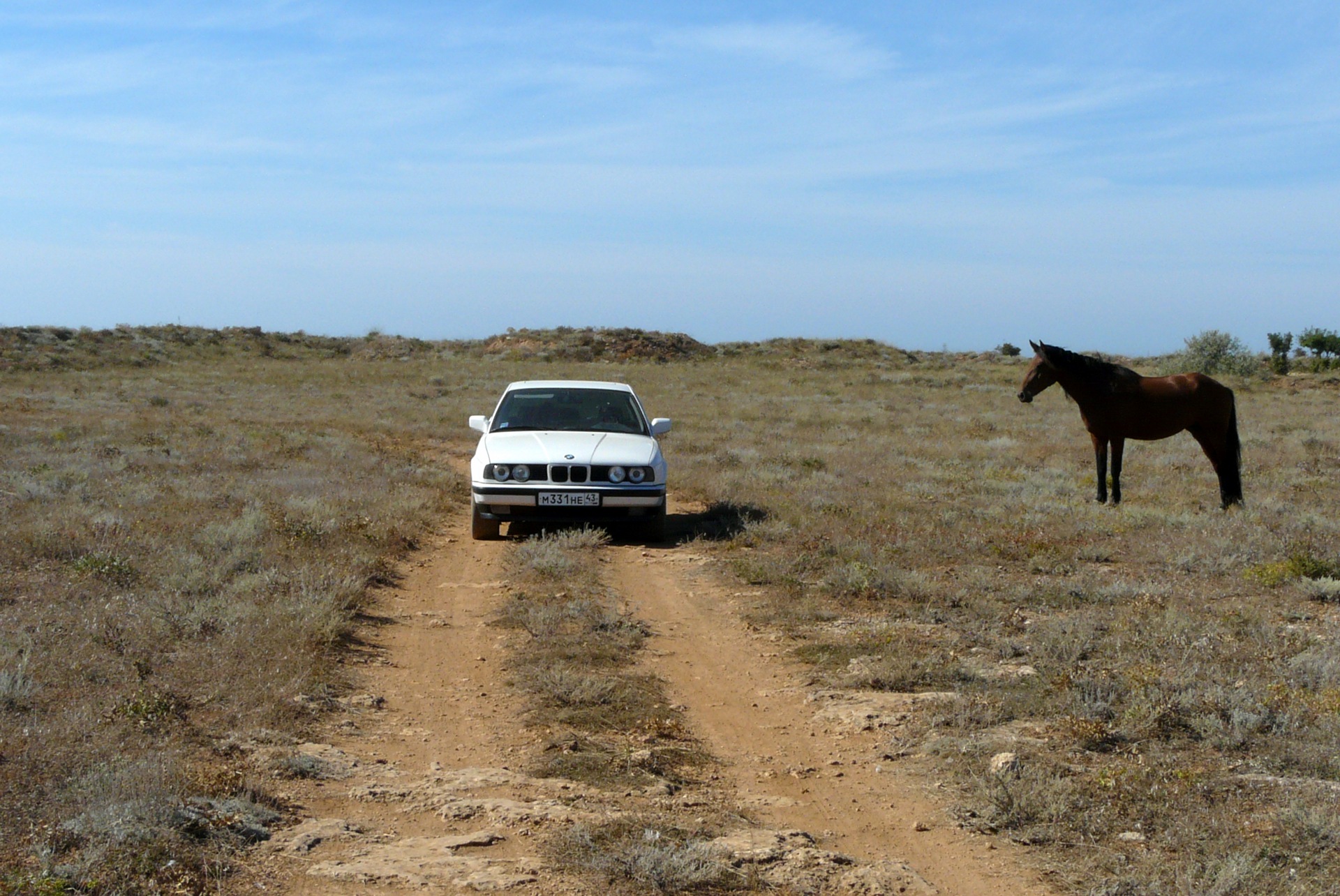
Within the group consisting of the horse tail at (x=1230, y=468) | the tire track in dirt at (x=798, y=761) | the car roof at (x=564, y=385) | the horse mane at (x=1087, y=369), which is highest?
the horse mane at (x=1087, y=369)

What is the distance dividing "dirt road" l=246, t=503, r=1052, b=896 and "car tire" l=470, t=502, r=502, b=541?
313 cm

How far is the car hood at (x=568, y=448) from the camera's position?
11062mm

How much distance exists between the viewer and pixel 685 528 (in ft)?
41.3

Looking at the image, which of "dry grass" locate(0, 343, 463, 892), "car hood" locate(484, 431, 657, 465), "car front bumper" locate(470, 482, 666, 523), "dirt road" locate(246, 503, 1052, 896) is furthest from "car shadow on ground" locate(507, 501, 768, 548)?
"dirt road" locate(246, 503, 1052, 896)

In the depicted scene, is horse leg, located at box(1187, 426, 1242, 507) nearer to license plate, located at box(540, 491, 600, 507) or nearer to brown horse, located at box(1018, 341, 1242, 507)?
brown horse, located at box(1018, 341, 1242, 507)

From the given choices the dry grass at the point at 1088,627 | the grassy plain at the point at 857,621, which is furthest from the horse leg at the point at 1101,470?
the dry grass at the point at 1088,627

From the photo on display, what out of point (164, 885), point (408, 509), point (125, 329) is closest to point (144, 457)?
point (408, 509)

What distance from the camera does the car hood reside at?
11.1 meters

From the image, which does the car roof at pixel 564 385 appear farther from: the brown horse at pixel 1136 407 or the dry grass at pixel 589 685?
the brown horse at pixel 1136 407

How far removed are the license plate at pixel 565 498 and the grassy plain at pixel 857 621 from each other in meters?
1.13

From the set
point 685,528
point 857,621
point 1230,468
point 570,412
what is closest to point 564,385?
point 570,412

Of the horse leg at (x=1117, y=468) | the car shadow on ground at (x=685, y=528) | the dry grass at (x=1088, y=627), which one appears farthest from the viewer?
the horse leg at (x=1117, y=468)

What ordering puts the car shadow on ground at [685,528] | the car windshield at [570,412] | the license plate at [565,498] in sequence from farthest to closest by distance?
the car windshield at [570,412] < the car shadow on ground at [685,528] < the license plate at [565,498]

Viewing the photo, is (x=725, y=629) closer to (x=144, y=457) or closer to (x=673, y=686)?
(x=673, y=686)
